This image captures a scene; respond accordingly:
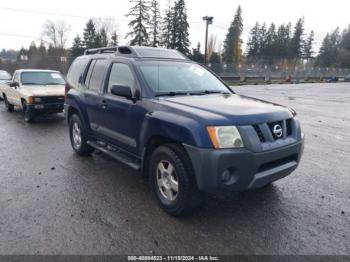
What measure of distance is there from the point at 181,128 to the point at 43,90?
7626 mm

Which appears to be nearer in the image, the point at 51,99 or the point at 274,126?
the point at 274,126

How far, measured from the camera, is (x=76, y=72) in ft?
18.9

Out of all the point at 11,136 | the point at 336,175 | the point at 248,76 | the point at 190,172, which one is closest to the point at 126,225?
the point at 190,172

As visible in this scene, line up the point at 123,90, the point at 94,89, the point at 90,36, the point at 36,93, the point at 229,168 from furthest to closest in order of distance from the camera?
the point at 90,36
the point at 36,93
the point at 94,89
the point at 123,90
the point at 229,168

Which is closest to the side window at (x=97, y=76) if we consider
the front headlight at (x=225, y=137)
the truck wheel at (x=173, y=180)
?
the truck wheel at (x=173, y=180)

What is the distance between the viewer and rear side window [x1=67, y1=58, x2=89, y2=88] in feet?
18.1

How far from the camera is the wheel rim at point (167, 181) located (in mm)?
3316

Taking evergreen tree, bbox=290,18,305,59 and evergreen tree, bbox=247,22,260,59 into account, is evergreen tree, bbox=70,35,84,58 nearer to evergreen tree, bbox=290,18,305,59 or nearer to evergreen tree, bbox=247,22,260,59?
evergreen tree, bbox=247,22,260,59

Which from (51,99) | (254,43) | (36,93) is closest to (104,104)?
(51,99)

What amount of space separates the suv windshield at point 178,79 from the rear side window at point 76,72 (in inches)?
75.7

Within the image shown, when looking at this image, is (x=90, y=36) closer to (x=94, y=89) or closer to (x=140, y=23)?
(x=140, y=23)

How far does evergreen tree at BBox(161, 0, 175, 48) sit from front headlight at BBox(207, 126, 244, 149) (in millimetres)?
49109

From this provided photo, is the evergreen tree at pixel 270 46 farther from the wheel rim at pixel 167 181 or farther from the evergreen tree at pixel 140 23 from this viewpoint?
the wheel rim at pixel 167 181

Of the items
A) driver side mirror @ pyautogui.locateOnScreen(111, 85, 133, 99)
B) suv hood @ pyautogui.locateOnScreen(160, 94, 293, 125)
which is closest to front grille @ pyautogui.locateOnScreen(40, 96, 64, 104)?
driver side mirror @ pyautogui.locateOnScreen(111, 85, 133, 99)
